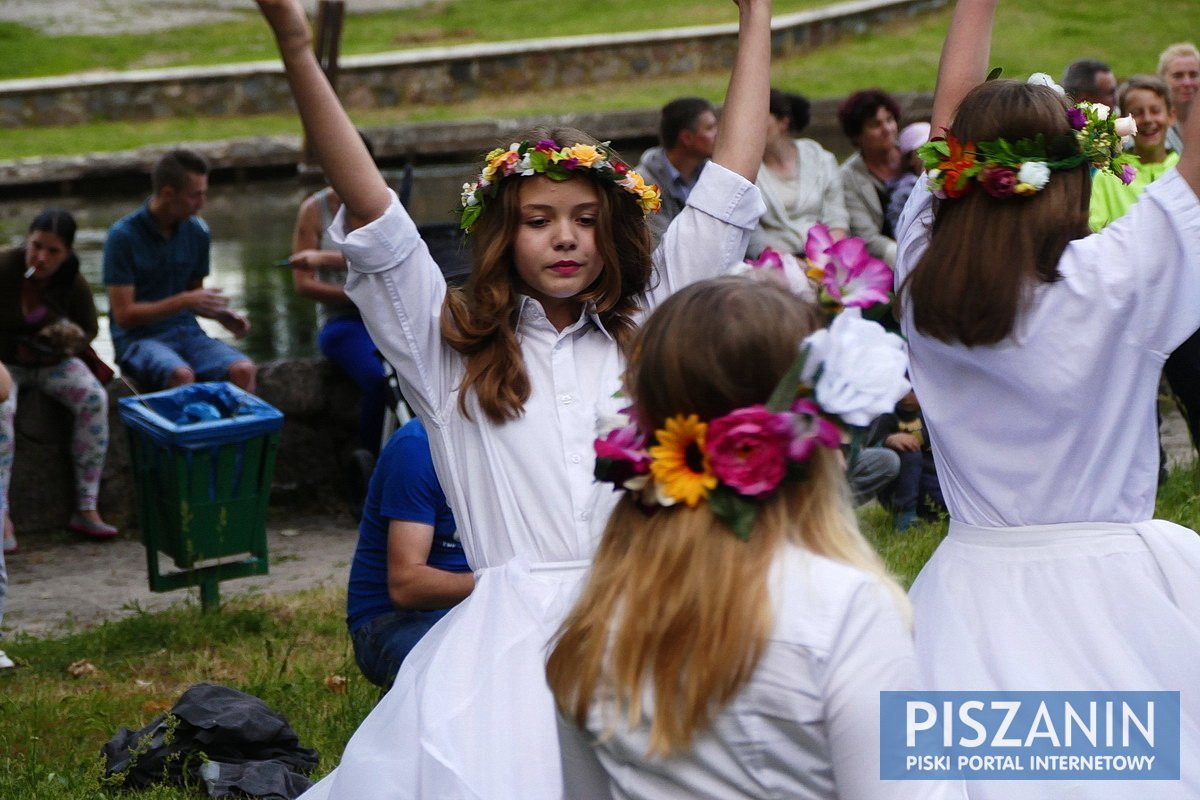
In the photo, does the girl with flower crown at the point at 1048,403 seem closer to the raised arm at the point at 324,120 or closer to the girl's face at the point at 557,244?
the girl's face at the point at 557,244

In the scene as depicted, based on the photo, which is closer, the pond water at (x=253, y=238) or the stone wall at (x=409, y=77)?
the pond water at (x=253, y=238)

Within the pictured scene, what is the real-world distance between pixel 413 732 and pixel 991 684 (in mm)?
1028

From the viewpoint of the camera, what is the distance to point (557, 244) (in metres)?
3.08

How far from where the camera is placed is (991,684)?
2811mm

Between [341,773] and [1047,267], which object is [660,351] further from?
[341,773]

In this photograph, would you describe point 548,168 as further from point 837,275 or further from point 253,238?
point 253,238

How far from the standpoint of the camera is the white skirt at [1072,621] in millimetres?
2715

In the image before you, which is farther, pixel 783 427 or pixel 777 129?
pixel 777 129

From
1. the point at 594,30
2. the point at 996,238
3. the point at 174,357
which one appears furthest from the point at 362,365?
the point at 594,30

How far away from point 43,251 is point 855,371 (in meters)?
5.94

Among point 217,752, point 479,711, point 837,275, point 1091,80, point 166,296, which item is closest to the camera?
point 837,275

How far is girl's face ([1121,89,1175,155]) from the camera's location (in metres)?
7.14

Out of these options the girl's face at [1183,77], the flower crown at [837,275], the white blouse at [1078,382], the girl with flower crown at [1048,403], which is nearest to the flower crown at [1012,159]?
the girl with flower crown at [1048,403]

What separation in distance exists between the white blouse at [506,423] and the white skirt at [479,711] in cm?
7
